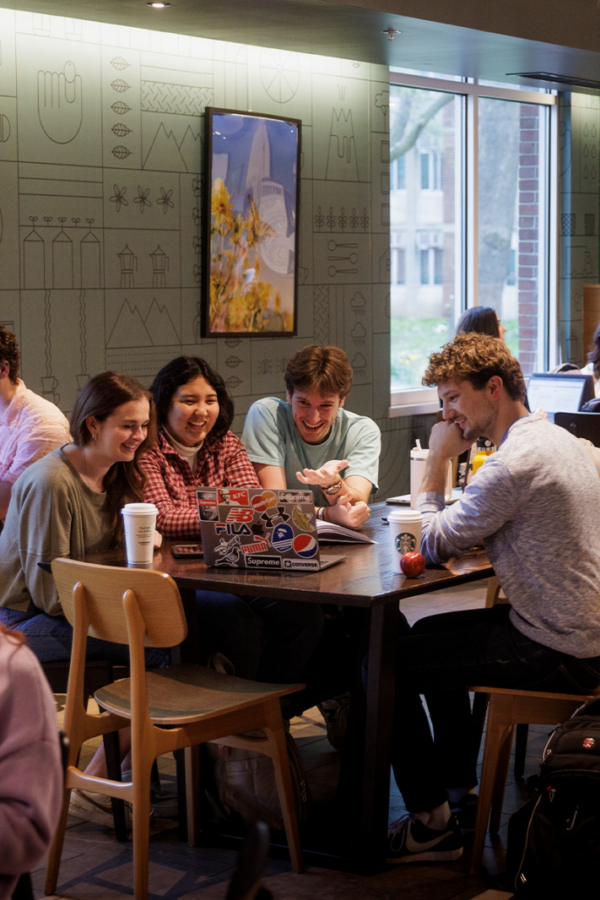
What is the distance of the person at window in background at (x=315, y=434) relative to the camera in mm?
3479

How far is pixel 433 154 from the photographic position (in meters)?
7.12

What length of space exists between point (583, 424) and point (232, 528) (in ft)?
8.22

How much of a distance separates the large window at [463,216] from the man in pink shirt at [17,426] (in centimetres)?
321

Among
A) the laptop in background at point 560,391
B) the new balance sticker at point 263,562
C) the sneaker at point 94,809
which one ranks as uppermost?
the laptop in background at point 560,391

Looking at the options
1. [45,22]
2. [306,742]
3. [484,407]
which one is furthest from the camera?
[45,22]

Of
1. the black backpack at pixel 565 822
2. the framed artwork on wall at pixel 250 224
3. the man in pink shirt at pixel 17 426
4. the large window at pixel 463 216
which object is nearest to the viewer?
the black backpack at pixel 565 822

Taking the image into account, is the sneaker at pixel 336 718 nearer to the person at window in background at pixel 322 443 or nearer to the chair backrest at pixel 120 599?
the person at window in background at pixel 322 443

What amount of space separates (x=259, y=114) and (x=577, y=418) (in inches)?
89.7

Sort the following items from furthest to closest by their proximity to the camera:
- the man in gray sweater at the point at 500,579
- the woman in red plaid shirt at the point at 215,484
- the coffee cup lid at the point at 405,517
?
the woman in red plaid shirt at the point at 215,484 → the coffee cup lid at the point at 405,517 → the man in gray sweater at the point at 500,579

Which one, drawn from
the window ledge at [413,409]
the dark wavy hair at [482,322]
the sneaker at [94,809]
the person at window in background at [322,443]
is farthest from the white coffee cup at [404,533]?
the window ledge at [413,409]

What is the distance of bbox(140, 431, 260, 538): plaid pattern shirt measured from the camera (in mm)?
3131

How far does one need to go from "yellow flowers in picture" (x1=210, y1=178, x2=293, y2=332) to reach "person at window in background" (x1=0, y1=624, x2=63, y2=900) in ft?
13.8

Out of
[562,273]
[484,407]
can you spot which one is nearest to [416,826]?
[484,407]

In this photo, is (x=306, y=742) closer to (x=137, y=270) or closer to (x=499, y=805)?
(x=499, y=805)
